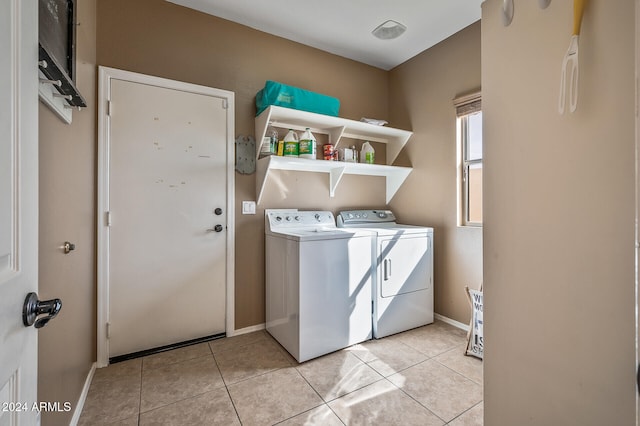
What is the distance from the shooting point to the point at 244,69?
2.48 m

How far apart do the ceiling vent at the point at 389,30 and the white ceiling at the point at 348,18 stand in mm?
45

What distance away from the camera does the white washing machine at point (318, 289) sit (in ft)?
6.59

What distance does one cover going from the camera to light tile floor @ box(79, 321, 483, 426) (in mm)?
1493

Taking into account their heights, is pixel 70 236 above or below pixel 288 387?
above

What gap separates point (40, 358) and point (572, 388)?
1692mm

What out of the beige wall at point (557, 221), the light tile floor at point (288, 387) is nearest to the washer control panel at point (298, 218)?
the light tile floor at point (288, 387)

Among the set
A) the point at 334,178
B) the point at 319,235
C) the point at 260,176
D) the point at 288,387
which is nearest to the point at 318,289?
the point at 319,235

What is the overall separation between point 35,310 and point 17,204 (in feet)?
0.77

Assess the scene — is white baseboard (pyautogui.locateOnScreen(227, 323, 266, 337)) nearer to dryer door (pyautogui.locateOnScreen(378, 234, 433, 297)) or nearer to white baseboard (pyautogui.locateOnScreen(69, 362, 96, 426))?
white baseboard (pyautogui.locateOnScreen(69, 362, 96, 426))

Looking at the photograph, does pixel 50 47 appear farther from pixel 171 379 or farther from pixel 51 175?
pixel 171 379

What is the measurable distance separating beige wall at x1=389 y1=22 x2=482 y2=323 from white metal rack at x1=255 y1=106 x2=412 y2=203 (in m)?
0.16

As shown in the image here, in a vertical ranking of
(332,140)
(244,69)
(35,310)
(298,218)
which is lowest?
(35,310)

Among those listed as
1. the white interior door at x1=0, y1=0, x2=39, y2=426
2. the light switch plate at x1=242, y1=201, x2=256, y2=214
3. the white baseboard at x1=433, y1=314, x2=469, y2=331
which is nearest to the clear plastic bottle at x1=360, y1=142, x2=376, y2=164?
the light switch plate at x1=242, y1=201, x2=256, y2=214

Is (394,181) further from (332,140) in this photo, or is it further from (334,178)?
(332,140)
